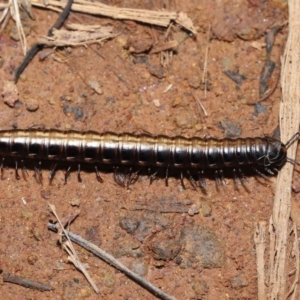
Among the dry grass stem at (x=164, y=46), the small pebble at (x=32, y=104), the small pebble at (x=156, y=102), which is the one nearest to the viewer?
the small pebble at (x=32, y=104)

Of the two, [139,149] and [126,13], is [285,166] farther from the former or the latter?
[126,13]

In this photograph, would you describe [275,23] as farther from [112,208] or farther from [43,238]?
[43,238]

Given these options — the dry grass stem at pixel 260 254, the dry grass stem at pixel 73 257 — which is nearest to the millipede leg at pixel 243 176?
the dry grass stem at pixel 260 254

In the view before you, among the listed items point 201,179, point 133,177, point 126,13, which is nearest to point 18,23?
point 126,13

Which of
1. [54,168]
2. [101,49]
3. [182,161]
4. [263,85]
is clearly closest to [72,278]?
[54,168]

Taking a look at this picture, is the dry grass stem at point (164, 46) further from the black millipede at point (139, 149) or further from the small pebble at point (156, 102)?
the black millipede at point (139, 149)
